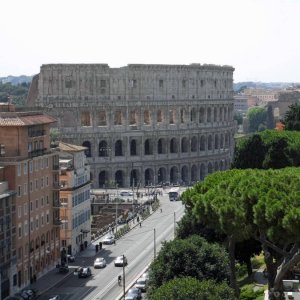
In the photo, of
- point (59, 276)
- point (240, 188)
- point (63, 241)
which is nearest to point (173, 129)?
point (63, 241)

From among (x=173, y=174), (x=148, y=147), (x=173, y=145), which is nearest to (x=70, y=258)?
(x=148, y=147)

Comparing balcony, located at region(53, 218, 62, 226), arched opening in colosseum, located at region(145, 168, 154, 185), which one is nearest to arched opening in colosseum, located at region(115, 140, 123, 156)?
arched opening in colosseum, located at region(145, 168, 154, 185)

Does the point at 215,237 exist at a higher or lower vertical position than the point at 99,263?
higher

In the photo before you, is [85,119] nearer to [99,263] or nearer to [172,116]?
[172,116]

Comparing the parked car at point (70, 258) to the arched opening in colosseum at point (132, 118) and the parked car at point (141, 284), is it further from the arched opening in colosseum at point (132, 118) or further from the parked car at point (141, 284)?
the arched opening in colosseum at point (132, 118)

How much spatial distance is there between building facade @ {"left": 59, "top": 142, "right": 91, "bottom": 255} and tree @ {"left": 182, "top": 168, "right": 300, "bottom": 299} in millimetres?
29247

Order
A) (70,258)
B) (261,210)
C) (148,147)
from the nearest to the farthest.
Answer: (261,210), (70,258), (148,147)

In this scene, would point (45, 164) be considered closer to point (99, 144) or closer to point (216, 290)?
point (216, 290)

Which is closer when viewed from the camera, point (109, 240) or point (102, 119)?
point (109, 240)

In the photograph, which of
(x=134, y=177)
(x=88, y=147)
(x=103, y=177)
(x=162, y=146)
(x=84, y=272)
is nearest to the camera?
(x=84, y=272)

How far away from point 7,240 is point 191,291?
86.4ft

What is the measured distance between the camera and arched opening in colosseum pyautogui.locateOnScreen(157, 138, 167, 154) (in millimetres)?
149500

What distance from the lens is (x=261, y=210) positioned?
154ft

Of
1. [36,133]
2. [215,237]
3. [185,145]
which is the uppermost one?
[36,133]
